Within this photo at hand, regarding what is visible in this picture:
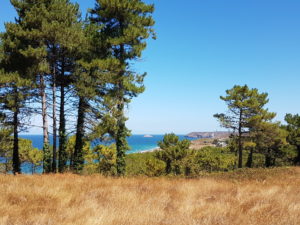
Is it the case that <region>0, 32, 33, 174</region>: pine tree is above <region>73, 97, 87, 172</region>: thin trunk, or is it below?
above

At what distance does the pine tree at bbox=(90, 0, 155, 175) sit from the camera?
1474 cm

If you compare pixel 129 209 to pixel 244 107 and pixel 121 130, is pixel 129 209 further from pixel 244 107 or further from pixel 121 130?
pixel 244 107

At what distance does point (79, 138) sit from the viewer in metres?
16.1

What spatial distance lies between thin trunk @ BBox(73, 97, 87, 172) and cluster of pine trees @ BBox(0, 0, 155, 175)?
0.06 metres

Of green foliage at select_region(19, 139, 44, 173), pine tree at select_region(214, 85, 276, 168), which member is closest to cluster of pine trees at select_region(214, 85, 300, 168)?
pine tree at select_region(214, 85, 276, 168)

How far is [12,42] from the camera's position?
1300 cm

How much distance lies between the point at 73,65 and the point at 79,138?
16.0ft

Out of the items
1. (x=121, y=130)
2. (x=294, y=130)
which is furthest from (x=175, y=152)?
(x=121, y=130)

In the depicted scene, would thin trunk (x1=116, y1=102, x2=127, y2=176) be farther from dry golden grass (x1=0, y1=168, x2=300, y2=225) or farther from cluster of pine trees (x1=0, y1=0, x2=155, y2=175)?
dry golden grass (x1=0, y1=168, x2=300, y2=225)

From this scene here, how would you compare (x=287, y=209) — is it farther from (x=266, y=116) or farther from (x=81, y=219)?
(x=266, y=116)

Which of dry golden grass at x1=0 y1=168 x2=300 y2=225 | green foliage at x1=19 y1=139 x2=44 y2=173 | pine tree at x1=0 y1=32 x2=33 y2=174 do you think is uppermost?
pine tree at x1=0 y1=32 x2=33 y2=174

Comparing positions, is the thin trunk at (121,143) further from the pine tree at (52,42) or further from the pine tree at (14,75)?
the pine tree at (14,75)

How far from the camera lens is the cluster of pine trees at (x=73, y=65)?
13.0 meters

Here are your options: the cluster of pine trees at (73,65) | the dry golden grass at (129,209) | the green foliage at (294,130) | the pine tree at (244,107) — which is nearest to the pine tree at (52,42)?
the cluster of pine trees at (73,65)
